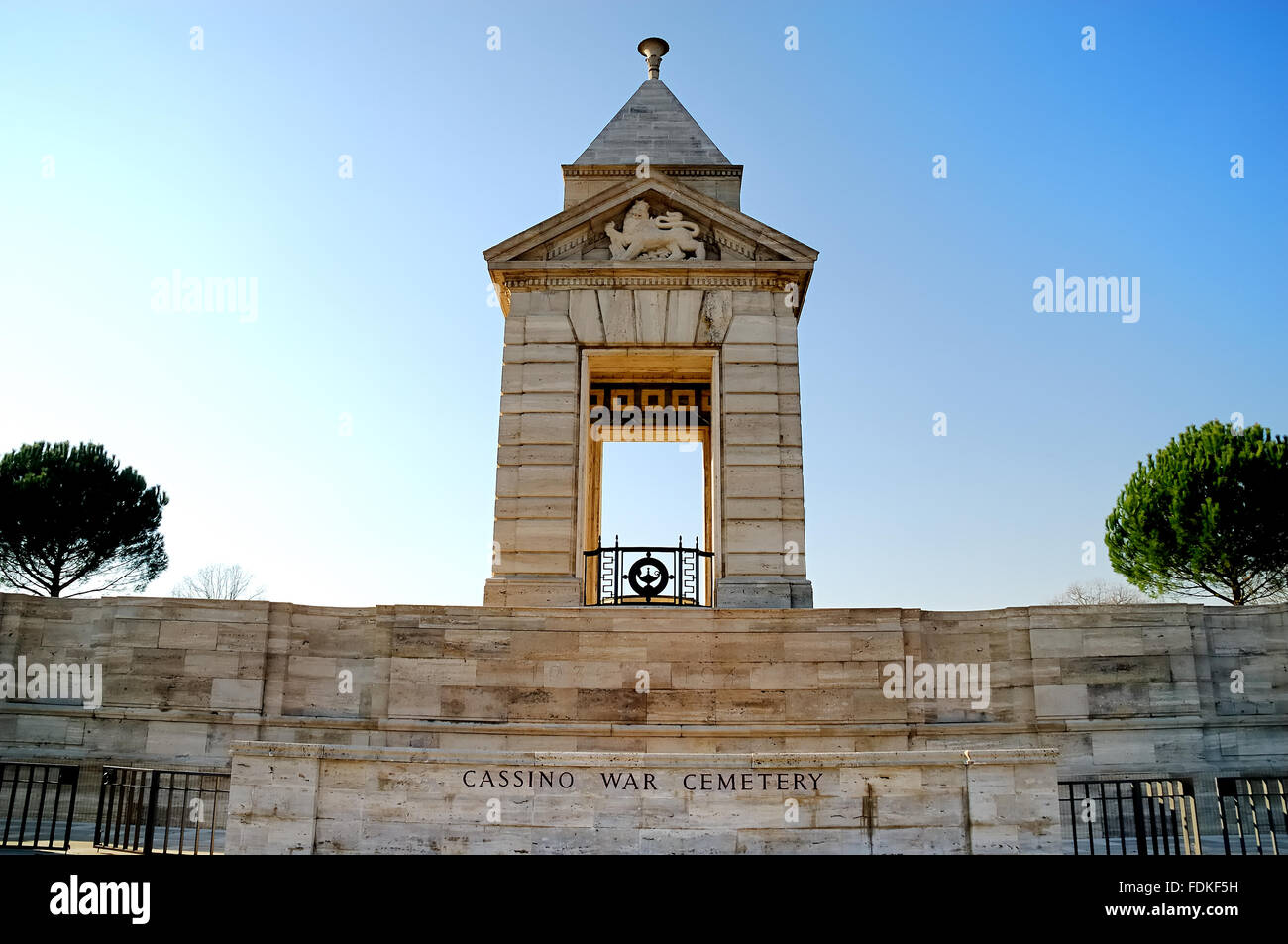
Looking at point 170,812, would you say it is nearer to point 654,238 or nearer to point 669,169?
point 654,238

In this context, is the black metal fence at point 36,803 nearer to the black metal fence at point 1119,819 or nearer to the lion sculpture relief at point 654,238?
the lion sculpture relief at point 654,238

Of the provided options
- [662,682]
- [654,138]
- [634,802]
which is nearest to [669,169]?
[654,138]

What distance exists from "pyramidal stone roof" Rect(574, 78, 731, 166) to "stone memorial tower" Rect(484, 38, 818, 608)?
395 centimetres

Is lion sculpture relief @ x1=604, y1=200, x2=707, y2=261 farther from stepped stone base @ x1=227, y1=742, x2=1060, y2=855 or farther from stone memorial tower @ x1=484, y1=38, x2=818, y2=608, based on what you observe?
stepped stone base @ x1=227, y1=742, x2=1060, y2=855

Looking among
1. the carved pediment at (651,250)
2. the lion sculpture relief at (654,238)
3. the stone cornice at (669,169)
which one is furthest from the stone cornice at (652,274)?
the stone cornice at (669,169)

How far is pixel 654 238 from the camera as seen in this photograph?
21047 mm

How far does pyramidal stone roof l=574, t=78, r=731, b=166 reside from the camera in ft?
81.2

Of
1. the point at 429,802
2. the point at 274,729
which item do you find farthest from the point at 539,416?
the point at 429,802

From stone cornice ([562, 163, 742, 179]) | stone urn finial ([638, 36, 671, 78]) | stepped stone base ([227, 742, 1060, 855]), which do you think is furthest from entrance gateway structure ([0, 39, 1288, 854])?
stone urn finial ([638, 36, 671, 78])

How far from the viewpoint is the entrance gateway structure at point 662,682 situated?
10969mm
